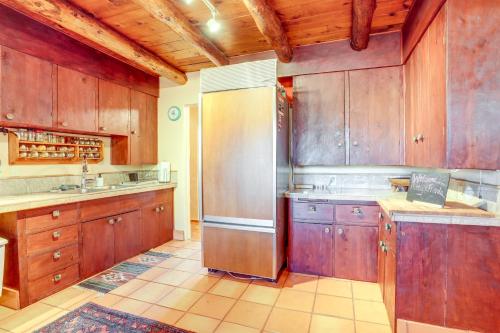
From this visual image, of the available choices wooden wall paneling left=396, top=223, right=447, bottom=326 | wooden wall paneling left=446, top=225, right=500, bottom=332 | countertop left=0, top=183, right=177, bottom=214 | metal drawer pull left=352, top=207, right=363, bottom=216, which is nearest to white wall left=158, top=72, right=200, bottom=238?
countertop left=0, top=183, right=177, bottom=214

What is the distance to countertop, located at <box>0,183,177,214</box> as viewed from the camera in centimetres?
194

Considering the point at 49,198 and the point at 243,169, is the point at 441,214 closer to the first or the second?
the point at 243,169

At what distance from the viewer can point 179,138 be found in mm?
3846

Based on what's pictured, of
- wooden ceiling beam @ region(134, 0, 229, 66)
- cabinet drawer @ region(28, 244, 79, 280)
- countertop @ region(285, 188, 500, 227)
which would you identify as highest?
wooden ceiling beam @ region(134, 0, 229, 66)

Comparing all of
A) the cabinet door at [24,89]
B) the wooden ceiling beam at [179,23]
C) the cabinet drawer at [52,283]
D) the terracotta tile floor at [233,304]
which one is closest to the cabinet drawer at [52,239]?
the cabinet drawer at [52,283]

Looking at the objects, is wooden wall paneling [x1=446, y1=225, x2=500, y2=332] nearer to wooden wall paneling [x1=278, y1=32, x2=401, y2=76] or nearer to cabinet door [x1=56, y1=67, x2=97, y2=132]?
wooden wall paneling [x1=278, y1=32, x2=401, y2=76]

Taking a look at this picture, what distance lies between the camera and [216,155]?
2.59 m

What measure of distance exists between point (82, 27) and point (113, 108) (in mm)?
1098

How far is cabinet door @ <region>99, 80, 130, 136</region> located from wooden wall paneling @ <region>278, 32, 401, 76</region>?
2067 mm

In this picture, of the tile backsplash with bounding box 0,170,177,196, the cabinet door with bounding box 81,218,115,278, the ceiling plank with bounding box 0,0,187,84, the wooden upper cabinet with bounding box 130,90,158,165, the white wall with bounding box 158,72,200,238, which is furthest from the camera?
the white wall with bounding box 158,72,200,238

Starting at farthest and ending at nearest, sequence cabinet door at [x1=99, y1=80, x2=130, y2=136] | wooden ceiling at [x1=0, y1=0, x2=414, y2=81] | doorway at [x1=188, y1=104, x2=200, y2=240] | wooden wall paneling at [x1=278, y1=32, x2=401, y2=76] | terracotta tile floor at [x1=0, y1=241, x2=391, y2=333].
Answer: doorway at [x1=188, y1=104, x2=200, y2=240], cabinet door at [x1=99, y1=80, x2=130, y2=136], wooden wall paneling at [x1=278, y1=32, x2=401, y2=76], wooden ceiling at [x1=0, y1=0, x2=414, y2=81], terracotta tile floor at [x1=0, y1=241, x2=391, y2=333]

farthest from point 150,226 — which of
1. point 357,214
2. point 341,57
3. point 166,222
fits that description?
point 341,57

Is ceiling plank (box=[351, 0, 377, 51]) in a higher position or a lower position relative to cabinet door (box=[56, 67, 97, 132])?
higher

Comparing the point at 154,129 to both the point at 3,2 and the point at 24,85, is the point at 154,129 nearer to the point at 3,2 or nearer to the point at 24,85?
the point at 24,85
